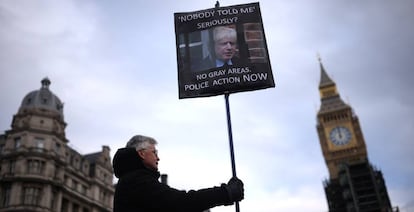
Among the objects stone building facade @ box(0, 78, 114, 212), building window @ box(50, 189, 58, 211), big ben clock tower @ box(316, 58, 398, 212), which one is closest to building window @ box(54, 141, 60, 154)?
stone building facade @ box(0, 78, 114, 212)

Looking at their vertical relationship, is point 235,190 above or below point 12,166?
below

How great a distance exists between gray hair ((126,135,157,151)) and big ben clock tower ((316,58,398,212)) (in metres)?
102

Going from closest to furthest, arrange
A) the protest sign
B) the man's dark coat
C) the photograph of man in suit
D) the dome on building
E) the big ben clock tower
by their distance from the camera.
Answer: the man's dark coat < the protest sign < the photograph of man in suit < the dome on building < the big ben clock tower

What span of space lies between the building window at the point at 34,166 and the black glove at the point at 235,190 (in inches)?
1794

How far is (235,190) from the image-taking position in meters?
5.26

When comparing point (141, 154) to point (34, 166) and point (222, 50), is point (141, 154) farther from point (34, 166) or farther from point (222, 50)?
point (34, 166)

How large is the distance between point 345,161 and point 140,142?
119 metres

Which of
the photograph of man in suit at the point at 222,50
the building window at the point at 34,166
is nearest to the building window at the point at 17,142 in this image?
the building window at the point at 34,166

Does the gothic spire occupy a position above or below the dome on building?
above

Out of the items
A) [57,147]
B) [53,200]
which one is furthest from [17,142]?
[53,200]

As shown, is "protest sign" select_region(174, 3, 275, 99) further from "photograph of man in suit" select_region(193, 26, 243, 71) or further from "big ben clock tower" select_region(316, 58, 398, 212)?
"big ben clock tower" select_region(316, 58, 398, 212)

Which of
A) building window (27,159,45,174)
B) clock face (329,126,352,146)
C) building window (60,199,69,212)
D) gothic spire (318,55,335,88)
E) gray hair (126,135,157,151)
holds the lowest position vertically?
gray hair (126,135,157,151)

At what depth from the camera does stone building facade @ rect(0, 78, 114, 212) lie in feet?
148

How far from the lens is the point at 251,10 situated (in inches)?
331
